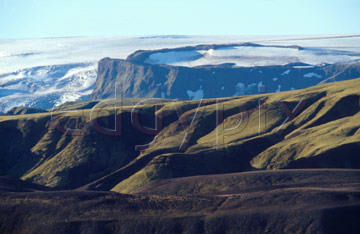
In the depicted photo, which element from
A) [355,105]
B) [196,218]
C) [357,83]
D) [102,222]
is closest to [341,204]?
[196,218]

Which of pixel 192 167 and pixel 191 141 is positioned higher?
pixel 191 141

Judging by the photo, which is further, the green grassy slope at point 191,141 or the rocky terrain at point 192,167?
the green grassy slope at point 191,141

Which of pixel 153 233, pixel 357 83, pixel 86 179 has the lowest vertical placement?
pixel 86 179

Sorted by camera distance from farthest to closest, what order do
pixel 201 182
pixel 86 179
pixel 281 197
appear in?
1. pixel 86 179
2. pixel 201 182
3. pixel 281 197

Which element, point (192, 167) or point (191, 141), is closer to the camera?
point (192, 167)

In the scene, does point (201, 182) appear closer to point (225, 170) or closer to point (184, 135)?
point (225, 170)

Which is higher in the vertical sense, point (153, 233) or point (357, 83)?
point (357, 83)

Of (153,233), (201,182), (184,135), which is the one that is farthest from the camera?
(184,135)

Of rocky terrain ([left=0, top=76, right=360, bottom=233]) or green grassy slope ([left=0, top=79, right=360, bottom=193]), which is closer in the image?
rocky terrain ([left=0, top=76, right=360, bottom=233])

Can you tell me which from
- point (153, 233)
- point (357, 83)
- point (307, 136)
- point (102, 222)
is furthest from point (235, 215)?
point (357, 83)

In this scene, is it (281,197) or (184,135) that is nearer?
(281,197)
